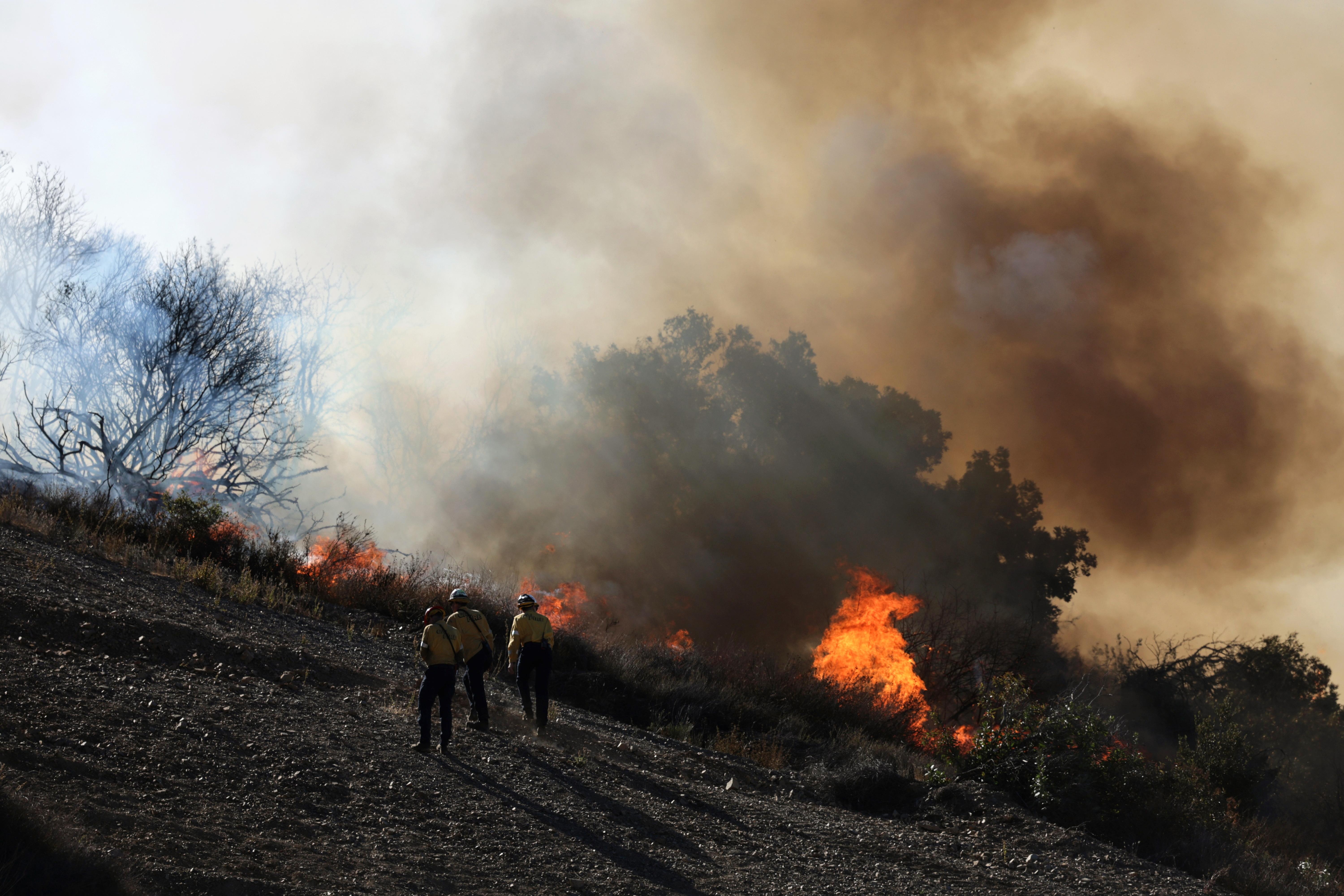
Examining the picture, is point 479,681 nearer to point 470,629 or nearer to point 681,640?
point 470,629

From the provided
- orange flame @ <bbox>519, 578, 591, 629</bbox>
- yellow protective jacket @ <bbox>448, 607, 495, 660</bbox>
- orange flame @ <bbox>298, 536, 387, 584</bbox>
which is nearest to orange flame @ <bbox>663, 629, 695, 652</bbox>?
orange flame @ <bbox>519, 578, 591, 629</bbox>

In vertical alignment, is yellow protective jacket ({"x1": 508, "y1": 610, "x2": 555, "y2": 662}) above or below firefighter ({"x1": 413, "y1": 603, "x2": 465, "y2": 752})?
above

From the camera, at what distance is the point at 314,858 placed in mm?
5086

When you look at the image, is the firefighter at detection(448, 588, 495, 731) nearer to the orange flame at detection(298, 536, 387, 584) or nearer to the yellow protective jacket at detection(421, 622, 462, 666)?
the yellow protective jacket at detection(421, 622, 462, 666)

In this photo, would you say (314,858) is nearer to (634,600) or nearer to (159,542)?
(159,542)

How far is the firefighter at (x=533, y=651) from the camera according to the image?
33.1 feet

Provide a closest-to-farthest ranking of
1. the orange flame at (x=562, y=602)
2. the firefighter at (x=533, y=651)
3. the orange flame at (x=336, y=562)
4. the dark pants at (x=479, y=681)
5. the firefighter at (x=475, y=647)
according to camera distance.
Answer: the firefighter at (x=475, y=647) → the dark pants at (x=479, y=681) → the firefighter at (x=533, y=651) → the orange flame at (x=336, y=562) → the orange flame at (x=562, y=602)

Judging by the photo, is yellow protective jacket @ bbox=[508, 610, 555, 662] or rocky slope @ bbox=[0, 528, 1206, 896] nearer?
rocky slope @ bbox=[0, 528, 1206, 896]

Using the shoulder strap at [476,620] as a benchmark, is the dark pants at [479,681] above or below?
below

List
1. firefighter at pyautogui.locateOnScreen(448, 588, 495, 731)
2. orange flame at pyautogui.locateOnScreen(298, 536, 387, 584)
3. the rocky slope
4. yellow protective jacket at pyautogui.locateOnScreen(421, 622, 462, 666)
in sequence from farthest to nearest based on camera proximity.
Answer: orange flame at pyautogui.locateOnScreen(298, 536, 387, 584) → firefighter at pyautogui.locateOnScreen(448, 588, 495, 731) → yellow protective jacket at pyautogui.locateOnScreen(421, 622, 462, 666) → the rocky slope

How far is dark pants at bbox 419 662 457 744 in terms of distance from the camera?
317 inches

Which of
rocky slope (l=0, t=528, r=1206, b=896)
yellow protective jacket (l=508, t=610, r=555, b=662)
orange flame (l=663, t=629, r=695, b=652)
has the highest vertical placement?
yellow protective jacket (l=508, t=610, r=555, b=662)

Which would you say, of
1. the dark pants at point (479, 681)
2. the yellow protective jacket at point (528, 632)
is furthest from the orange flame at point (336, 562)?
the dark pants at point (479, 681)

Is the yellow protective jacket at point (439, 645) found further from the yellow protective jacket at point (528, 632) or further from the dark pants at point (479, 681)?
the yellow protective jacket at point (528, 632)
